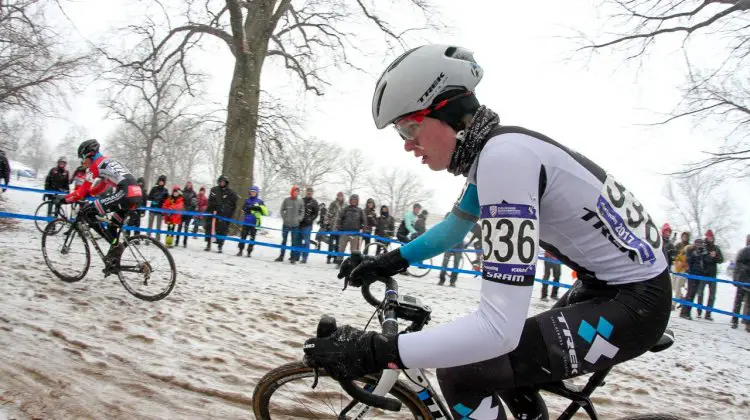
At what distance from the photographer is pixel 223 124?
16.8m

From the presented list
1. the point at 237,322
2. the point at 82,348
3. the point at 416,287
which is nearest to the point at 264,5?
the point at 416,287

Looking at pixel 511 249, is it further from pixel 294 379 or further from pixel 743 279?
pixel 743 279

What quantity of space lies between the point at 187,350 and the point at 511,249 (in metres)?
3.68

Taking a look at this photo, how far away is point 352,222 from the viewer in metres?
11.7

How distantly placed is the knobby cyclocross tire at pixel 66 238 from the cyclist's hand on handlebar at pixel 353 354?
6.12 metres

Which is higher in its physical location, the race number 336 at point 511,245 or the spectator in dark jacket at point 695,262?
the spectator in dark jacket at point 695,262

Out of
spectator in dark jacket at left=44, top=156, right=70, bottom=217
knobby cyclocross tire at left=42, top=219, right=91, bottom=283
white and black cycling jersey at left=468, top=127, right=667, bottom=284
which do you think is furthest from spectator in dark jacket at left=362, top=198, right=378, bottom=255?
white and black cycling jersey at left=468, top=127, right=667, bottom=284

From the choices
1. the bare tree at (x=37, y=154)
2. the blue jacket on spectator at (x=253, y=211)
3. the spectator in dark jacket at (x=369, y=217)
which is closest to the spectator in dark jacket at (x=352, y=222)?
the spectator in dark jacket at (x=369, y=217)

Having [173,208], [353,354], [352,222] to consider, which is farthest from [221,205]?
[353,354]

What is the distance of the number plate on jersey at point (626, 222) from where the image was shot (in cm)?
178

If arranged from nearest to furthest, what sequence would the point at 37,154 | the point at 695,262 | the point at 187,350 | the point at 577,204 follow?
1. the point at 577,204
2. the point at 187,350
3. the point at 695,262
4. the point at 37,154

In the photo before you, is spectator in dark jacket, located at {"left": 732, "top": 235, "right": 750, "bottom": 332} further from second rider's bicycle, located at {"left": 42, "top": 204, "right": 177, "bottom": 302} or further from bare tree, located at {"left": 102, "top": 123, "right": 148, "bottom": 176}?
bare tree, located at {"left": 102, "top": 123, "right": 148, "bottom": 176}

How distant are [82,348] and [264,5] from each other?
47.7ft

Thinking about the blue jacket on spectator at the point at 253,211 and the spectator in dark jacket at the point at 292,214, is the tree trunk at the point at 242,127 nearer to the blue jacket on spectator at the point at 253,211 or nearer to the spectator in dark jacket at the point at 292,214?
the blue jacket on spectator at the point at 253,211
